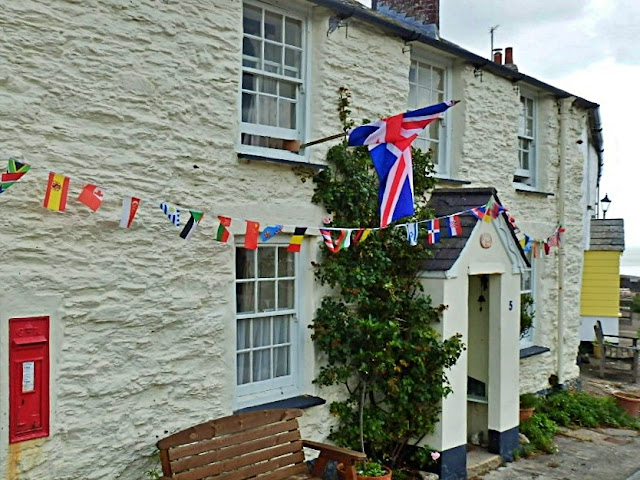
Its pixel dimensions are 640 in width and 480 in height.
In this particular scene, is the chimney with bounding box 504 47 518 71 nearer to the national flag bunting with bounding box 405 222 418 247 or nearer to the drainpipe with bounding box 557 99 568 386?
the drainpipe with bounding box 557 99 568 386

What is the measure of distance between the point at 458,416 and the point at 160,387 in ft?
11.4

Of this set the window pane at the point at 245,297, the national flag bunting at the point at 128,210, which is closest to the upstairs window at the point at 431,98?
the window pane at the point at 245,297

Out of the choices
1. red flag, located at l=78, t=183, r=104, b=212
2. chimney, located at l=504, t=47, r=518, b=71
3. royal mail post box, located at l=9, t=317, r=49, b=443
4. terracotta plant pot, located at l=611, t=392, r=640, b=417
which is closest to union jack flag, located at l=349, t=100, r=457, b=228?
red flag, located at l=78, t=183, r=104, b=212

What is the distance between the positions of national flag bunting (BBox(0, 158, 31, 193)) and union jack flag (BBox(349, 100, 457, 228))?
2.95 metres

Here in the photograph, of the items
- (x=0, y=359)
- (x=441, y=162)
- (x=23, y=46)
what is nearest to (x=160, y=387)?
(x=0, y=359)

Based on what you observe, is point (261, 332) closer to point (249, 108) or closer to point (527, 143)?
point (249, 108)

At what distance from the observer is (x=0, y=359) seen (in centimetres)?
459

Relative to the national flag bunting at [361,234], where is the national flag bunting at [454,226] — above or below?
above

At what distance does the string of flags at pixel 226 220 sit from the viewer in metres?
4.50

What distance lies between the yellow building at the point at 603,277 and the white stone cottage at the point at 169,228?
814 cm

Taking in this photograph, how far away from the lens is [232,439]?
546 centimetres

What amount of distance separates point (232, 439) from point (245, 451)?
0.17 meters

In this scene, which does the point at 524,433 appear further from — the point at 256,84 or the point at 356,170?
the point at 256,84

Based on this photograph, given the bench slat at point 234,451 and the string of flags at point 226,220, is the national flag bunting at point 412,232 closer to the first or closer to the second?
the string of flags at point 226,220
